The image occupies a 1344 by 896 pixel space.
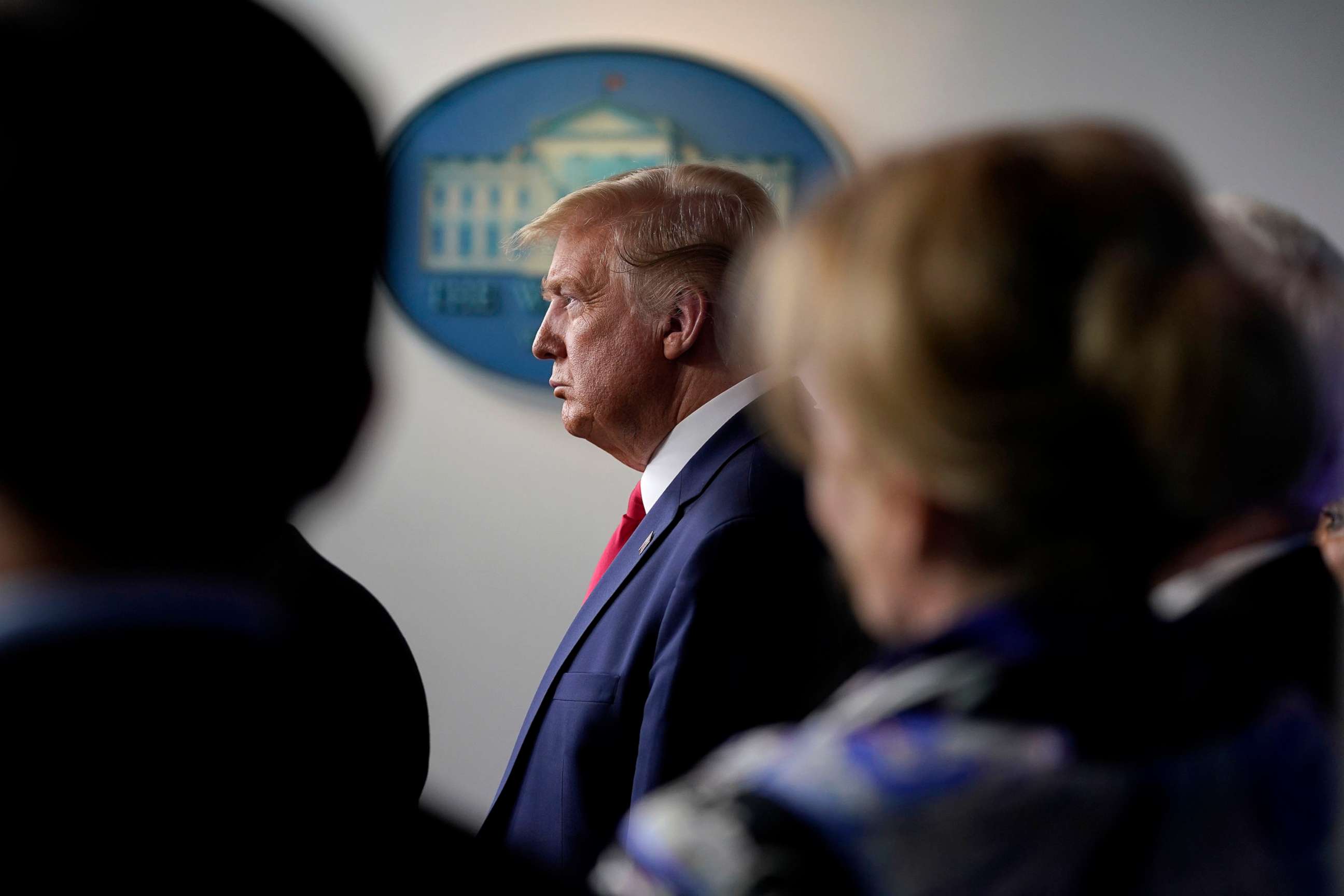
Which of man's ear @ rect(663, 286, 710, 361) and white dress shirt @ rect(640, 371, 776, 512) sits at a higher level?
man's ear @ rect(663, 286, 710, 361)

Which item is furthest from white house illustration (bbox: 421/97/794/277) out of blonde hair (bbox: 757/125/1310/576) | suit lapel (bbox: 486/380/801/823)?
blonde hair (bbox: 757/125/1310/576)

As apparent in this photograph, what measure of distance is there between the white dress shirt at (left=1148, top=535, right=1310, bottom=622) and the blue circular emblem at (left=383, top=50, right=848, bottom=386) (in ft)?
5.64

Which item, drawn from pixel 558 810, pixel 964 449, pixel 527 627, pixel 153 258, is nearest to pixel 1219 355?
pixel 964 449

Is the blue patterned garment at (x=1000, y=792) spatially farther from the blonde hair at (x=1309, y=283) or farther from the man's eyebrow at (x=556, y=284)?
the man's eyebrow at (x=556, y=284)

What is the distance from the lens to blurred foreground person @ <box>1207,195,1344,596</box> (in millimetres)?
834

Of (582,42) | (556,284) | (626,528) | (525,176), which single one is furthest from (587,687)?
(582,42)

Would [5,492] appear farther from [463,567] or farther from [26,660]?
[463,567]

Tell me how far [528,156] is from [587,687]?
1484mm

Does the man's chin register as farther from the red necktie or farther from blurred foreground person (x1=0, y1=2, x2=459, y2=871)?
blurred foreground person (x1=0, y1=2, x2=459, y2=871)

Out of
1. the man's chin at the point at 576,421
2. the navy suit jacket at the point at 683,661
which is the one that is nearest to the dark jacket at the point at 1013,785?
the navy suit jacket at the point at 683,661

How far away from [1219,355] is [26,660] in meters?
0.51

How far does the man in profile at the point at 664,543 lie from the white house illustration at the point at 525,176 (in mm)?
761

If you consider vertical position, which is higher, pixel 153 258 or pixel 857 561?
pixel 153 258

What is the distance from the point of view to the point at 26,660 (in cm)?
45
